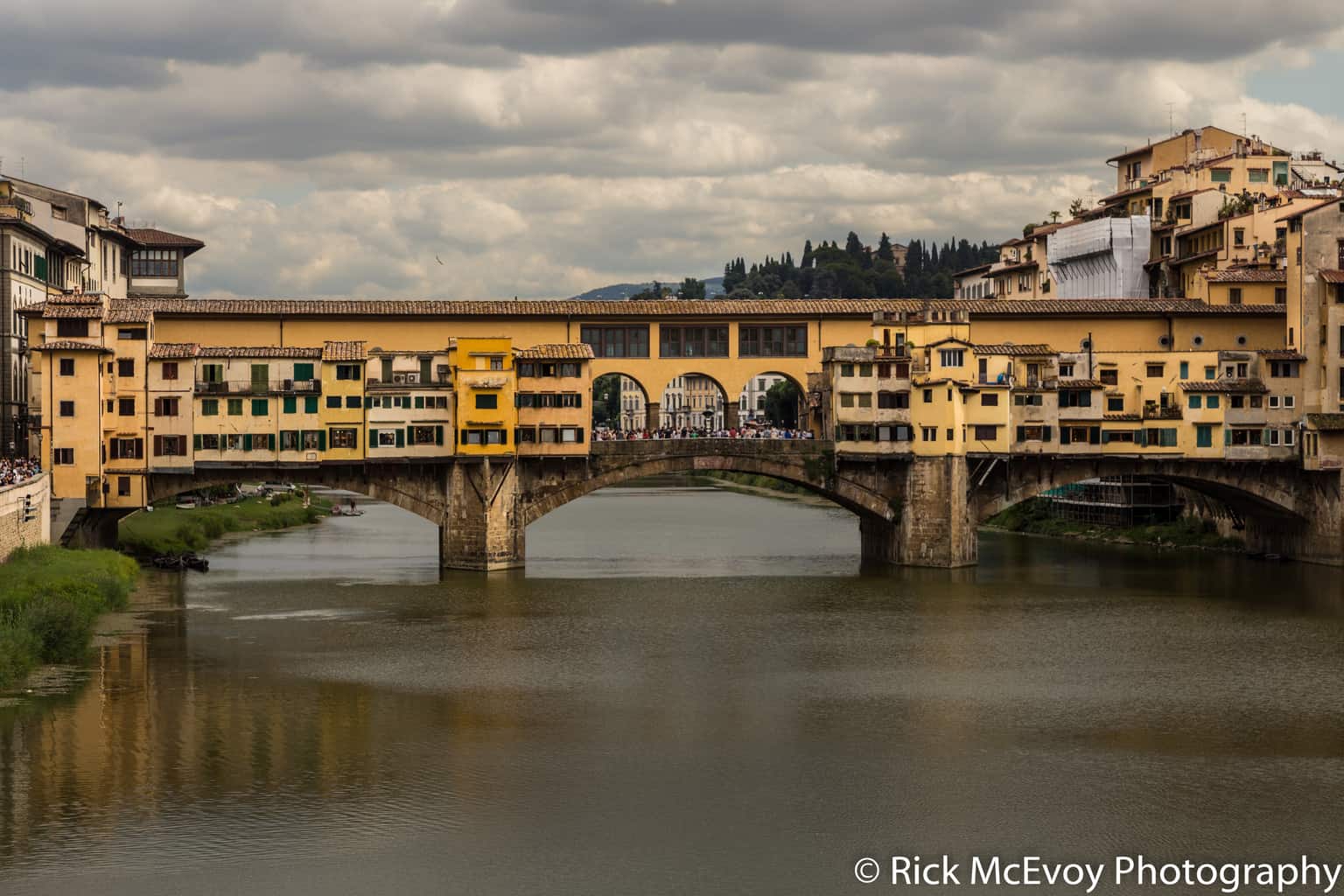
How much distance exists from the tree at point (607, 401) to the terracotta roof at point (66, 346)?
101217mm

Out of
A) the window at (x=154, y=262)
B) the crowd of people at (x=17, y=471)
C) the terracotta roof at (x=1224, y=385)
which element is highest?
the window at (x=154, y=262)

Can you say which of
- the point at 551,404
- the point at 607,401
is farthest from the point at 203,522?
the point at 607,401

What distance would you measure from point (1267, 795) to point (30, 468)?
3665 centimetres

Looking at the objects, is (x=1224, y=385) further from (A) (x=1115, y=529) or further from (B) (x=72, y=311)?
(B) (x=72, y=311)

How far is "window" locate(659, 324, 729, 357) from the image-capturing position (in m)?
58.3

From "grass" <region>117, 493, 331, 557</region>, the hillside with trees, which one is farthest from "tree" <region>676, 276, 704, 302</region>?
"grass" <region>117, 493, 331, 557</region>

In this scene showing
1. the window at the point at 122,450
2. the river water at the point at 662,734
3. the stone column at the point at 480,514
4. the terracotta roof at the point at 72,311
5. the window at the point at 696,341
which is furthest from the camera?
the window at the point at 696,341

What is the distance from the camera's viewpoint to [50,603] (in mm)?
37281

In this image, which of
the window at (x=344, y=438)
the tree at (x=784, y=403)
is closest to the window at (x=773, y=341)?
the window at (x=344, y=438)

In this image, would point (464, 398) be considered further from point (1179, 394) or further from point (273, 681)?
point (1179, 394)

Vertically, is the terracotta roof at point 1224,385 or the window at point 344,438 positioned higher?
the terracotta roof at point 1224,385

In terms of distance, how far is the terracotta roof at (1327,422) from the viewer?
54.9 m

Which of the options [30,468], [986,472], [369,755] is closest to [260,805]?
[369,755]

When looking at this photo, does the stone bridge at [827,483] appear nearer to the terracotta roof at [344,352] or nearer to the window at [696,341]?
the terracotta roof at [344,352]
